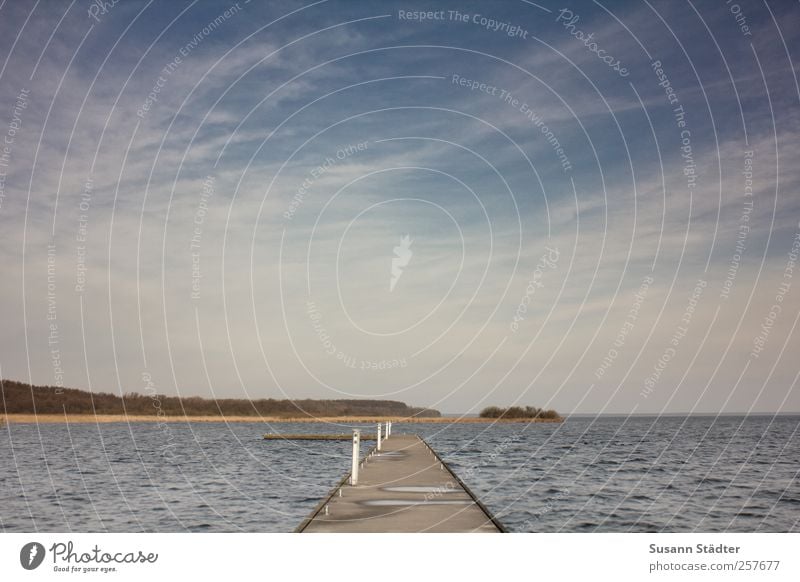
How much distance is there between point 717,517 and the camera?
90.1 feet

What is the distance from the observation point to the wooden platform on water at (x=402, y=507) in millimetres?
16609

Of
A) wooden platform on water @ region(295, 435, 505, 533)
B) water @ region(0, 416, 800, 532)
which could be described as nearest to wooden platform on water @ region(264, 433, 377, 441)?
water @ region(0, 416, 800, 532)

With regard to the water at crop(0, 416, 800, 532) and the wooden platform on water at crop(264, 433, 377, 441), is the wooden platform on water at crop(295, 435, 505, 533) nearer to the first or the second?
the water at crop(0, 416, 800, 532)

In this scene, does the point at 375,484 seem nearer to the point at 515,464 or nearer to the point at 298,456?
the point at 515,464

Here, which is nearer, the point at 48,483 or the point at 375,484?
the point at 375,484

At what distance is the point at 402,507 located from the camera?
19609 millimetres

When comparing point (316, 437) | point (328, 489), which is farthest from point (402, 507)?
point (316, 437)

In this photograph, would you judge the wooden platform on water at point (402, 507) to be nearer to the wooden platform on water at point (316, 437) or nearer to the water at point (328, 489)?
the water at point (328, 489)

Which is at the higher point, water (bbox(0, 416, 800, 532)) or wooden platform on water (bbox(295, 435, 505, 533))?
wooden platform on water (bbox(295, 435, 505, 533))

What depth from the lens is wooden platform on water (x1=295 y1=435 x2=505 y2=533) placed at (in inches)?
654

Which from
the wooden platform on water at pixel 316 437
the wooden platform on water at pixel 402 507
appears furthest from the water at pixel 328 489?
the wooden platform on water at pixel 316 437

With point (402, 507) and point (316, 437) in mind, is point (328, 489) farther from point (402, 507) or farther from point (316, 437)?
point (316, 437)
